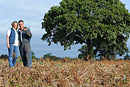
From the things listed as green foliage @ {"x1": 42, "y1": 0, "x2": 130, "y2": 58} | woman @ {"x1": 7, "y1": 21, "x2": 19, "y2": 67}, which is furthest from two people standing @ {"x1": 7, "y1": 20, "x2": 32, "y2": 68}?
green foliage @ {"x1": 42, "y1": 0, "x2": 130, "y2": 58}

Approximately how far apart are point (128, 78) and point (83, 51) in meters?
30.3

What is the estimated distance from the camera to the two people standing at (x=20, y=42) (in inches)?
339

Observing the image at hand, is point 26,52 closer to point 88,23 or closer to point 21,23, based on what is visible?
point 21,23

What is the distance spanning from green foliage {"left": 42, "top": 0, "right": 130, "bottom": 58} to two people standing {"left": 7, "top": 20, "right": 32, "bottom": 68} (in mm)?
15015

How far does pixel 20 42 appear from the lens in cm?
891

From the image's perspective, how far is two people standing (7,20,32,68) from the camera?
860 cm

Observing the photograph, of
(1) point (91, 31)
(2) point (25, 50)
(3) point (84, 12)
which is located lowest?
(2) point (25, 50)

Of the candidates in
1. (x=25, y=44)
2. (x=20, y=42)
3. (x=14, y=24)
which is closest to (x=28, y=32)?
(x=25, y=44)

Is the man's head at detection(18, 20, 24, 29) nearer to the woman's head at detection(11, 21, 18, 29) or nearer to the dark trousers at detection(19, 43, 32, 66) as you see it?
the woman's head at detection(11, 21, 18, 29)

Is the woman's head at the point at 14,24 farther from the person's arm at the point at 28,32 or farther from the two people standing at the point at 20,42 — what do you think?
the person's arm at the point at 28,32

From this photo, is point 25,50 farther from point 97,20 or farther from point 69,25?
point 97,20

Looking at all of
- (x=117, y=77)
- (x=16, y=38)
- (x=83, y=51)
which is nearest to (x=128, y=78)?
(x=117, y=77)

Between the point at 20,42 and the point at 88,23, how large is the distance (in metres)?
17.1

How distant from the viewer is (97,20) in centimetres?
2502
